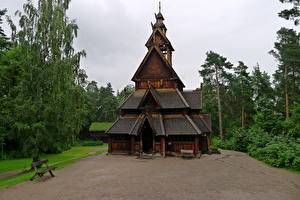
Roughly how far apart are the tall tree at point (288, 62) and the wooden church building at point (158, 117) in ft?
49.3

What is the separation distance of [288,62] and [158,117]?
22.7 meters

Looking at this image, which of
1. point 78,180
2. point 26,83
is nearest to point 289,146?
point 78,180

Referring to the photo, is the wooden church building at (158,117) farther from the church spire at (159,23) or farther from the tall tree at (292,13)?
the tall tree at (292,13)

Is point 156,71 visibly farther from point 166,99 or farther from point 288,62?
point 288,62

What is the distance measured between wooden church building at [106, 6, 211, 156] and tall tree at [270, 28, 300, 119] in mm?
15031

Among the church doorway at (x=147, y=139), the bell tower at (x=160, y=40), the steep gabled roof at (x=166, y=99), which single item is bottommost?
the church doorway at (x=147, y=139)

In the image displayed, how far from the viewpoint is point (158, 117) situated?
21.6m

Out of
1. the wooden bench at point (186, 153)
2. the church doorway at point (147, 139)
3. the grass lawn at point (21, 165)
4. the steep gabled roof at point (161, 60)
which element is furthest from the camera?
the steep gabled roof at point (161, 60)

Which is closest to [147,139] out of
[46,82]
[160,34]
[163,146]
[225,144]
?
[163,146]

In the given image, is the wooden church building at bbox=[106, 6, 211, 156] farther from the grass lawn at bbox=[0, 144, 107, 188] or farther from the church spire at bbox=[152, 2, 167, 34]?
the grass lawn at bbox=[0, 144, 107, 188]

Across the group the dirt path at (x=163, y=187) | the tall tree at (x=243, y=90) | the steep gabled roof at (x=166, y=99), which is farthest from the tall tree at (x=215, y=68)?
the dirt path at (x=163, y=187)

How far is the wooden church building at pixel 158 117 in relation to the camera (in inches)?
789

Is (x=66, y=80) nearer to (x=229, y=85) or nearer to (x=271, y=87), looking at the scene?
(x=229, y=85)

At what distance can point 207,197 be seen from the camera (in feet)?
26.0
